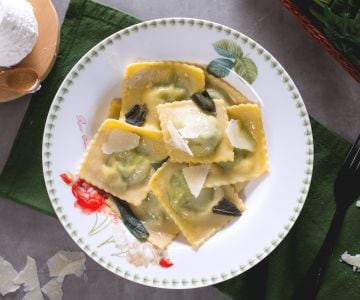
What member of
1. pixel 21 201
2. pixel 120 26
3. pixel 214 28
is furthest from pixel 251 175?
pixel 21 201

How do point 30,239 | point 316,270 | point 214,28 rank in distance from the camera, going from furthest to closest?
point 30,239, point 316,270, point 214,28

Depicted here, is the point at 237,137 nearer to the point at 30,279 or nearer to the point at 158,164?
the point at 158,164

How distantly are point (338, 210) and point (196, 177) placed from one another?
0.60 metres

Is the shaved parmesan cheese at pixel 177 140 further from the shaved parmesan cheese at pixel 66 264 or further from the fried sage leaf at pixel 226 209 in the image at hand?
the shaved parmesan cheese at pixel 66 264

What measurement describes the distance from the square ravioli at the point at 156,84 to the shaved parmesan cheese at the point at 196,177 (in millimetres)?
233

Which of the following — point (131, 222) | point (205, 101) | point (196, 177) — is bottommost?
point (131, 222)

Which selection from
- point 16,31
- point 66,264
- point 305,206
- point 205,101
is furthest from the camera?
point 66,264

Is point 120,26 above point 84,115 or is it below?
above

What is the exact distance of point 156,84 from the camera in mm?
2393

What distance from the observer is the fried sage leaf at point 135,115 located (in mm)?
2381

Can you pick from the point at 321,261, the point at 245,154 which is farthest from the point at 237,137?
the point at 321,261

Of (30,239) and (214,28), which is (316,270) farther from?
(30,239)

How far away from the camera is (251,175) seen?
2334 millimetres

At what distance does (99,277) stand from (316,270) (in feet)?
3.14
